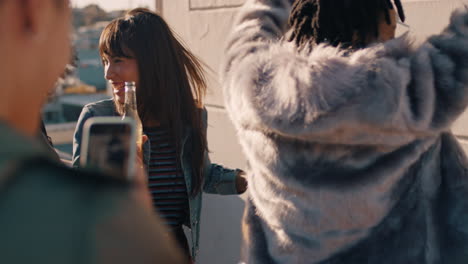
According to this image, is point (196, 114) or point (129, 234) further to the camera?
point (196, 114)

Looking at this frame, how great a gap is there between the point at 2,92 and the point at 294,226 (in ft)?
3.84

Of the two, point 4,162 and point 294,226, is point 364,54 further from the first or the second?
point 4,162

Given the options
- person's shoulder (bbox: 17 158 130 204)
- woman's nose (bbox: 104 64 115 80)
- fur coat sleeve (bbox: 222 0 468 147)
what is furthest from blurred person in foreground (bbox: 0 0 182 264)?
woman's nose (bbox: 104 64 115 80)

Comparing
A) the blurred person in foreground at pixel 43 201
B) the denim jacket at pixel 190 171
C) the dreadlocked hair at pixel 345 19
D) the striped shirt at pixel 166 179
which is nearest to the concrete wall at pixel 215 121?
the denim jacket at pixel 190 171

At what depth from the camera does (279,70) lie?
1.62m

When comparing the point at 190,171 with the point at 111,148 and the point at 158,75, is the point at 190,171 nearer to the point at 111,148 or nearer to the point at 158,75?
the point at 158,75

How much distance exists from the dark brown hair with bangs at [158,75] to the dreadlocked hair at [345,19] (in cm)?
95

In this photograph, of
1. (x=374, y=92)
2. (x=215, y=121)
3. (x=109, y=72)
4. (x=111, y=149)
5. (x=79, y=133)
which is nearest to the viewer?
(x=111, y=149)

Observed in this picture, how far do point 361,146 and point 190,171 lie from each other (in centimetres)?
103

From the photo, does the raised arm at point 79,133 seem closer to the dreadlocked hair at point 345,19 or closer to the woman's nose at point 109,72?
the woman's nose at point 109,72

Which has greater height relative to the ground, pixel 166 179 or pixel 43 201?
pixel 43 201

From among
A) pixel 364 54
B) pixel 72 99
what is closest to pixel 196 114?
pixel 364 54

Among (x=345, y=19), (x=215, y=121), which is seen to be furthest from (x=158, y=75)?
(x=215, y=121)

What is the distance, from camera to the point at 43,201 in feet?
1.75
